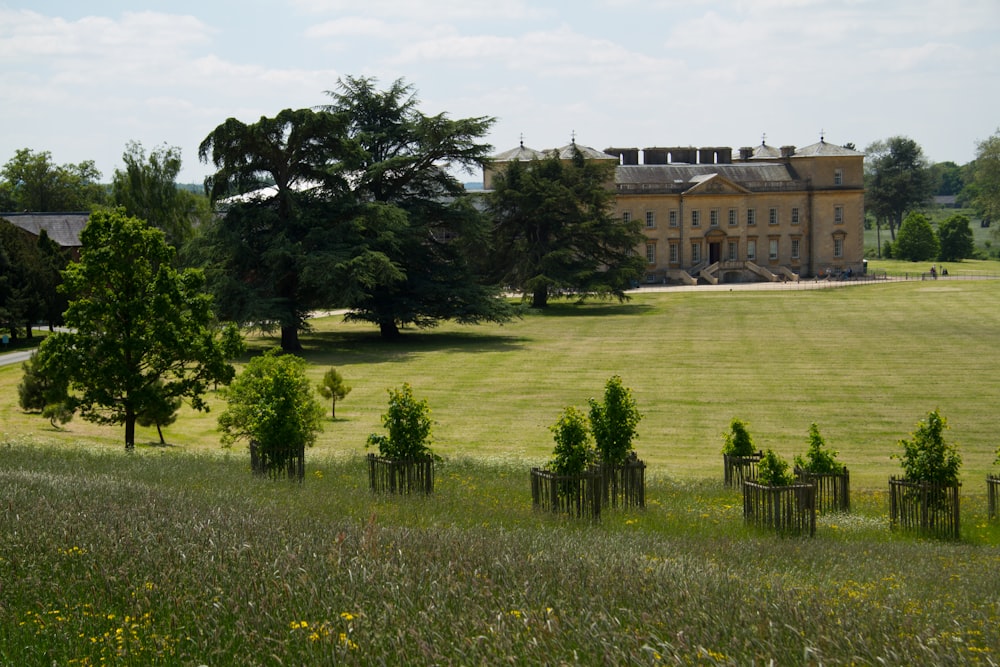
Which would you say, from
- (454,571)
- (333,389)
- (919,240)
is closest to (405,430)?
(454,571)

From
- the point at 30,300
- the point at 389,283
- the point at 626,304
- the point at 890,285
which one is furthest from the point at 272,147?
the point at 890,285

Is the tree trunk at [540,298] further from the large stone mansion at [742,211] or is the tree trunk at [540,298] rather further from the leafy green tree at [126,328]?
the leafy green tree at [126,328]

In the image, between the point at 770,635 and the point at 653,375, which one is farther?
the point at 653,375

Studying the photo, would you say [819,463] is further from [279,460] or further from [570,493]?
[279,460]

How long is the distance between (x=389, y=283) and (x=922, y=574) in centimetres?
4287

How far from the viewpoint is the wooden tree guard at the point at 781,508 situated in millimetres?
15000

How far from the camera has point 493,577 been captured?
759 centimetres

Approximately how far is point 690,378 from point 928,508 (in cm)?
2347

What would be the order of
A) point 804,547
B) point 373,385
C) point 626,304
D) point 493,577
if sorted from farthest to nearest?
point 626,304 → point 373,385 → point 804,547 → point 493,577

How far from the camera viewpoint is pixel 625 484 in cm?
1736

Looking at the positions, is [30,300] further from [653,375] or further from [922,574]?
[922,574]

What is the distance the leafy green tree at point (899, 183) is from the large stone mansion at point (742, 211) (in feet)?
121

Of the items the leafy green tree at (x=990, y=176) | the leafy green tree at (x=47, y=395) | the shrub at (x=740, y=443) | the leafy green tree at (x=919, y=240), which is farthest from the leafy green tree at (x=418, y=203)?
the leafy green tree at (x=990, y=176)

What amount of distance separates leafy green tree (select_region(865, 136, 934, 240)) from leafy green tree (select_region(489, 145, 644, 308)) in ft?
239
